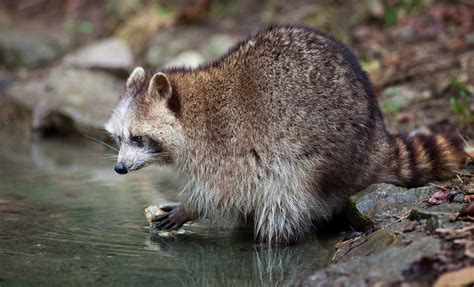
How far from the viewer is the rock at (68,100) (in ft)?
30.6

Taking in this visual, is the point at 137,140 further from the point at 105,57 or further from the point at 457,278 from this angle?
the point at 105,57

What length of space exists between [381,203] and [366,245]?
600 millimetres

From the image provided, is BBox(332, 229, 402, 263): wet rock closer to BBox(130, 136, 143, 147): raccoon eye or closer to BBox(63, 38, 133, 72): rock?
BBox(130, 136, 143, 147): raccoon eye

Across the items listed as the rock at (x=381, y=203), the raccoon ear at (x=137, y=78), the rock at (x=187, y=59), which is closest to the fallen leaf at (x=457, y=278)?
the rock at (x=381, y=203)

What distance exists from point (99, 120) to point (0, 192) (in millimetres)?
3209

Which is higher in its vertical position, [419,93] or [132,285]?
[132,285]

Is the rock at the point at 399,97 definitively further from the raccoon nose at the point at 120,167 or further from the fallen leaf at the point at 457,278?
the fallen leaf at the point at 457,278

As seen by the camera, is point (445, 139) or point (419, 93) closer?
point (445, 139)

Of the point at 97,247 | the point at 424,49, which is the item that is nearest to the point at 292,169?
→ the point at 97,247

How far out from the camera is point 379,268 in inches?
131

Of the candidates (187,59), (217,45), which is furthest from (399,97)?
(217,45)

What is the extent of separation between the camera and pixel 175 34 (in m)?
11.3

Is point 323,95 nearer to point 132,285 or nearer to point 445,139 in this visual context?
point 445,139

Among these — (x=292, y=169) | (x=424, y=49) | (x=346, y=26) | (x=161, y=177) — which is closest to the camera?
(x=292, y=169)
